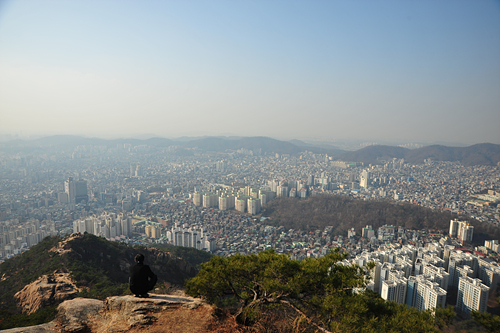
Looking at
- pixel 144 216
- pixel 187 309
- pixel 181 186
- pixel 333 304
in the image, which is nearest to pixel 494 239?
pixel 333 304

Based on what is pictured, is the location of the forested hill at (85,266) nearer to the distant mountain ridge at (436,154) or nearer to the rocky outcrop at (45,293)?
the rocky outcrop at (45,293)

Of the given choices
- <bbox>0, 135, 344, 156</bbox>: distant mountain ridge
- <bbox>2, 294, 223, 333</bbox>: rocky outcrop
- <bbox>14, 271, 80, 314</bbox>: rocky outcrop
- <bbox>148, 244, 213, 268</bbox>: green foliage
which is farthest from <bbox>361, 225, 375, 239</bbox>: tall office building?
<bbox>0, 135, 344, 156</bbox>: distant mountain ridge

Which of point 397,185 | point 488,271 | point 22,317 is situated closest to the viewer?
point 22,317

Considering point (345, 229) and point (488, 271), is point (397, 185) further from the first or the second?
point (488, 271)

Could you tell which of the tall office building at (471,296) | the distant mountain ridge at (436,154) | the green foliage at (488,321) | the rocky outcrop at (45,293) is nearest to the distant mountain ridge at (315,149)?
the distant mountain ridge at (436,154)

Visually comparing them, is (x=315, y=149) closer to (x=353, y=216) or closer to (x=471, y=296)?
(x=353, y=216)
